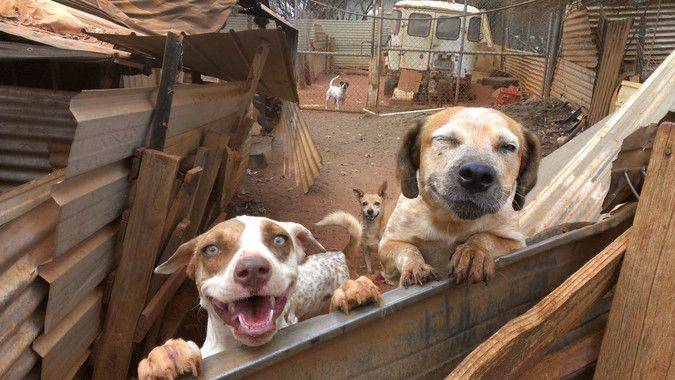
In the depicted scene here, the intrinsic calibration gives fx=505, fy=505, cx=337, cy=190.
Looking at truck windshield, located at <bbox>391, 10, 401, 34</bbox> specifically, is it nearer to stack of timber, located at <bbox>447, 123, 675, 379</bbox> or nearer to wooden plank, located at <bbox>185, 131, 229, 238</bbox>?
wooden plank, located at <bbox>185, 131, 229, 238</bbox>

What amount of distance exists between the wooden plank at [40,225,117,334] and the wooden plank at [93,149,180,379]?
0.12 meters

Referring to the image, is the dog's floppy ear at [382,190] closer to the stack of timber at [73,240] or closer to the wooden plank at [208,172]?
the wooden plank at [208,172]

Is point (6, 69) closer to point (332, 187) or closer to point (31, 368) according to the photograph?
point (31, 368)

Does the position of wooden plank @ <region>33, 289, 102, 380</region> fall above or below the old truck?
below

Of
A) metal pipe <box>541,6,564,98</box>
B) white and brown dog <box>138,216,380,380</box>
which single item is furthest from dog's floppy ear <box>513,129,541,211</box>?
metal pipe <box>541,6,564,98</box>

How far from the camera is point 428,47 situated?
19219mm

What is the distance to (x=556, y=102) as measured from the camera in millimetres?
12680

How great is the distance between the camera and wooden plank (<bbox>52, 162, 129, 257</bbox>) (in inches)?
97.4

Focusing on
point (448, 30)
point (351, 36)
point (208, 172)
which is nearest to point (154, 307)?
point (208, 172)

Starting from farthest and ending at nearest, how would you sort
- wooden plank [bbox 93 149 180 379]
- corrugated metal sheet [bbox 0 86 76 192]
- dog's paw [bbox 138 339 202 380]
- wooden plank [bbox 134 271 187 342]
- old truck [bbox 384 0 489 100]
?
old truck [bbox 384 0 489 100], corrugated metal sheet [bbox 0 86 76 192], wooden plank [bbox 134 271 187 342], wooden plank [bbox 93 149 180 379], dog's paw [bbox 138 339 202 380]

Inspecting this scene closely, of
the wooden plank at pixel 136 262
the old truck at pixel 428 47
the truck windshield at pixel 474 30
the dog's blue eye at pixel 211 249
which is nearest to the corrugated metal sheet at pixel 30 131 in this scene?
the wooden plank at pixel 136 262

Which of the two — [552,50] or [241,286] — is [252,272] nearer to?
[241,286]

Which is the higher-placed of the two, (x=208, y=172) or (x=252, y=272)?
(x=252, y=272)

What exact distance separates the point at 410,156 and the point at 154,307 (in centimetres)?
195
